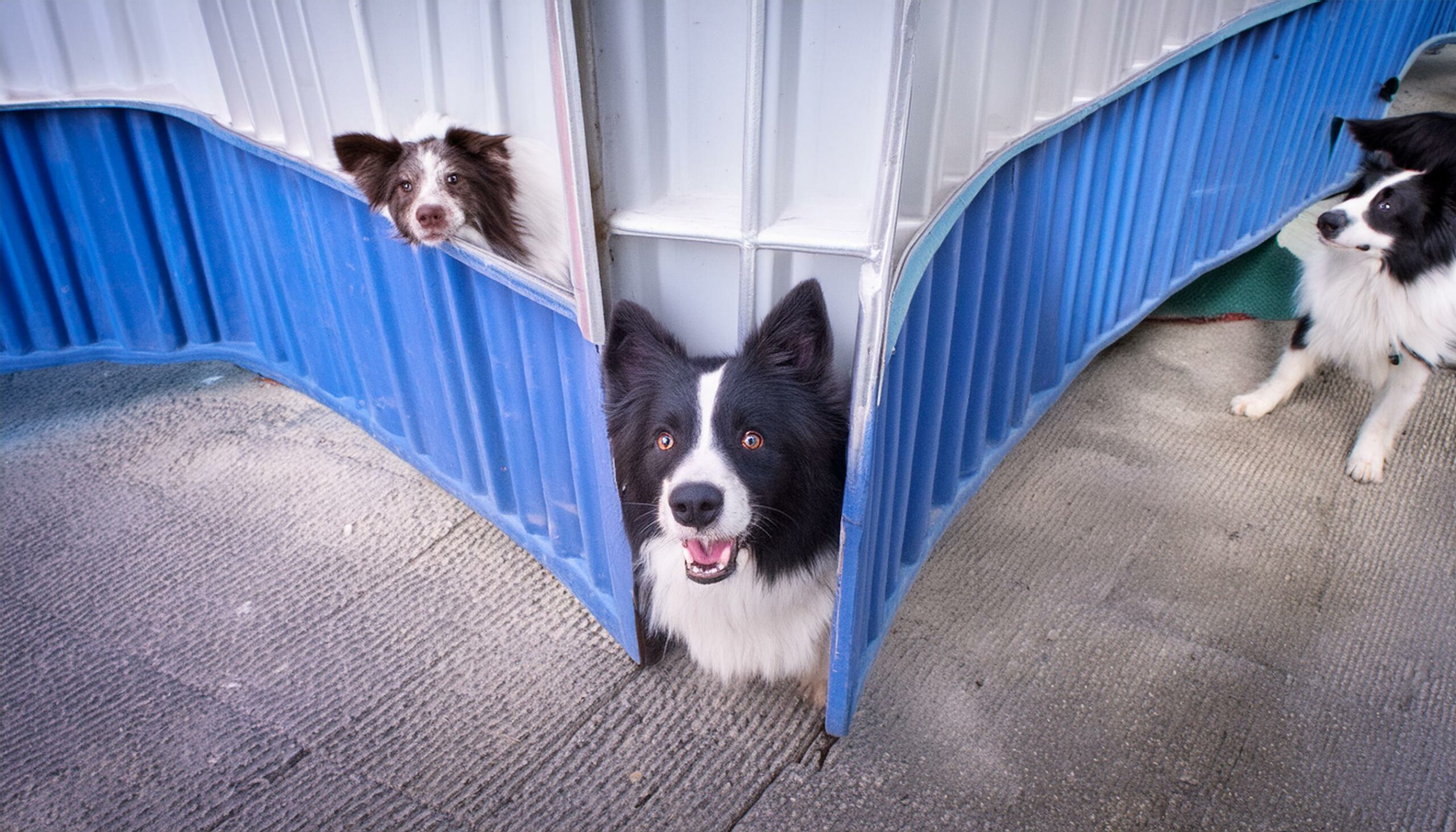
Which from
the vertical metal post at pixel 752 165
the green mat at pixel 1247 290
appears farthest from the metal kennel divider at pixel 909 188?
the green mat at pixel 1247 290

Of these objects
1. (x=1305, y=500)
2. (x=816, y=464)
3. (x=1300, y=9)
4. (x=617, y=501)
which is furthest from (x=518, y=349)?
(x=1300, y=9)

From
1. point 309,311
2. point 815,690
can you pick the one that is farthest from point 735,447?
point 309,311

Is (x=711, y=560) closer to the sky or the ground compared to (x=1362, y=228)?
closer to the ground

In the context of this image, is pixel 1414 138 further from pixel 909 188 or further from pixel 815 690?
pixel 815 690

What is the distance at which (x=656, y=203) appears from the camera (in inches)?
61.2

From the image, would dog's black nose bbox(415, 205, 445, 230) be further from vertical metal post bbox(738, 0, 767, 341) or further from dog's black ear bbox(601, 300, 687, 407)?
vertical metal post bbox(738, 0, 767, 341)

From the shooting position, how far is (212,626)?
239 cm

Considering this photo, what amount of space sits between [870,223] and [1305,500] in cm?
243

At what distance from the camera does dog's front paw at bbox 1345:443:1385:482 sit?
302cm

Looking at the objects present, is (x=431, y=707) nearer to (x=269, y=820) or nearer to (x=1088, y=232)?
(x=269, y=820)

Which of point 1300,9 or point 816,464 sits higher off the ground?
point 1300,9

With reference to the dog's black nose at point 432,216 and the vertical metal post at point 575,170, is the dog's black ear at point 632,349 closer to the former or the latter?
the vertical metal post at point 575,170

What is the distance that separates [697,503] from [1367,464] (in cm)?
280

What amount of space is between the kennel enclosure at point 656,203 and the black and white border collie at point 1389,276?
0.51 m
